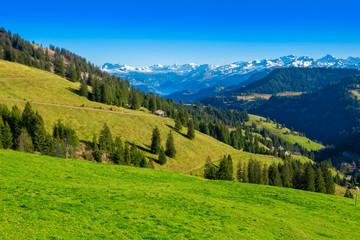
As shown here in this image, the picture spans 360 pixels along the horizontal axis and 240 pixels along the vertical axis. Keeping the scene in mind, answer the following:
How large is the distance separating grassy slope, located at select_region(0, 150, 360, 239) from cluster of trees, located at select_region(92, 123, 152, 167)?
43.7 meters

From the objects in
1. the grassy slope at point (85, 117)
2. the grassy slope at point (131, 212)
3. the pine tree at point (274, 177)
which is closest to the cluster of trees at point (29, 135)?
the grassy slope at point (85, 117)

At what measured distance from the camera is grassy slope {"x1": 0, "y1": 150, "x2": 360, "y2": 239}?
19219mm

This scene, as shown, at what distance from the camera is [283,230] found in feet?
88.8

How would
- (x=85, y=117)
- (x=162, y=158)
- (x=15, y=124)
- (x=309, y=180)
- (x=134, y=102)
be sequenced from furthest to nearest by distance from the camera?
(x=134, y=102), (x=85, y=117), (x=162, y=158), (x=309, y=180), (x=15, y=124)

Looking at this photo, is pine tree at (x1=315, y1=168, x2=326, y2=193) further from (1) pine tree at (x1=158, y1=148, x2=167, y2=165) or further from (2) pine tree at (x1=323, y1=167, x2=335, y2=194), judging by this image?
(1) pine tree at (x1=158, y1=148, x2=167, y2=165)

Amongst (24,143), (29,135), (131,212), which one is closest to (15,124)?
(29,135)

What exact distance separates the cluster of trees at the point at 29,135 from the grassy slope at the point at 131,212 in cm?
3556

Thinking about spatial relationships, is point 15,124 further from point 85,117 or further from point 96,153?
point 85,117

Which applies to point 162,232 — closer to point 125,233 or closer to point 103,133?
point 125,233

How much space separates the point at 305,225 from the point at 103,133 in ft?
263

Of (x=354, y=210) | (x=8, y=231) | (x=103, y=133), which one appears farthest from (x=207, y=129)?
(x=8, y=231)

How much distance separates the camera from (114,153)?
8925 centimetres

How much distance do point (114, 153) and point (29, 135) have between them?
97.4 feet

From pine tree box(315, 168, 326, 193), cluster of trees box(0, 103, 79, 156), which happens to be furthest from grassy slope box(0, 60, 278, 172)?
pine tree box(315, 168, 326, 193)
